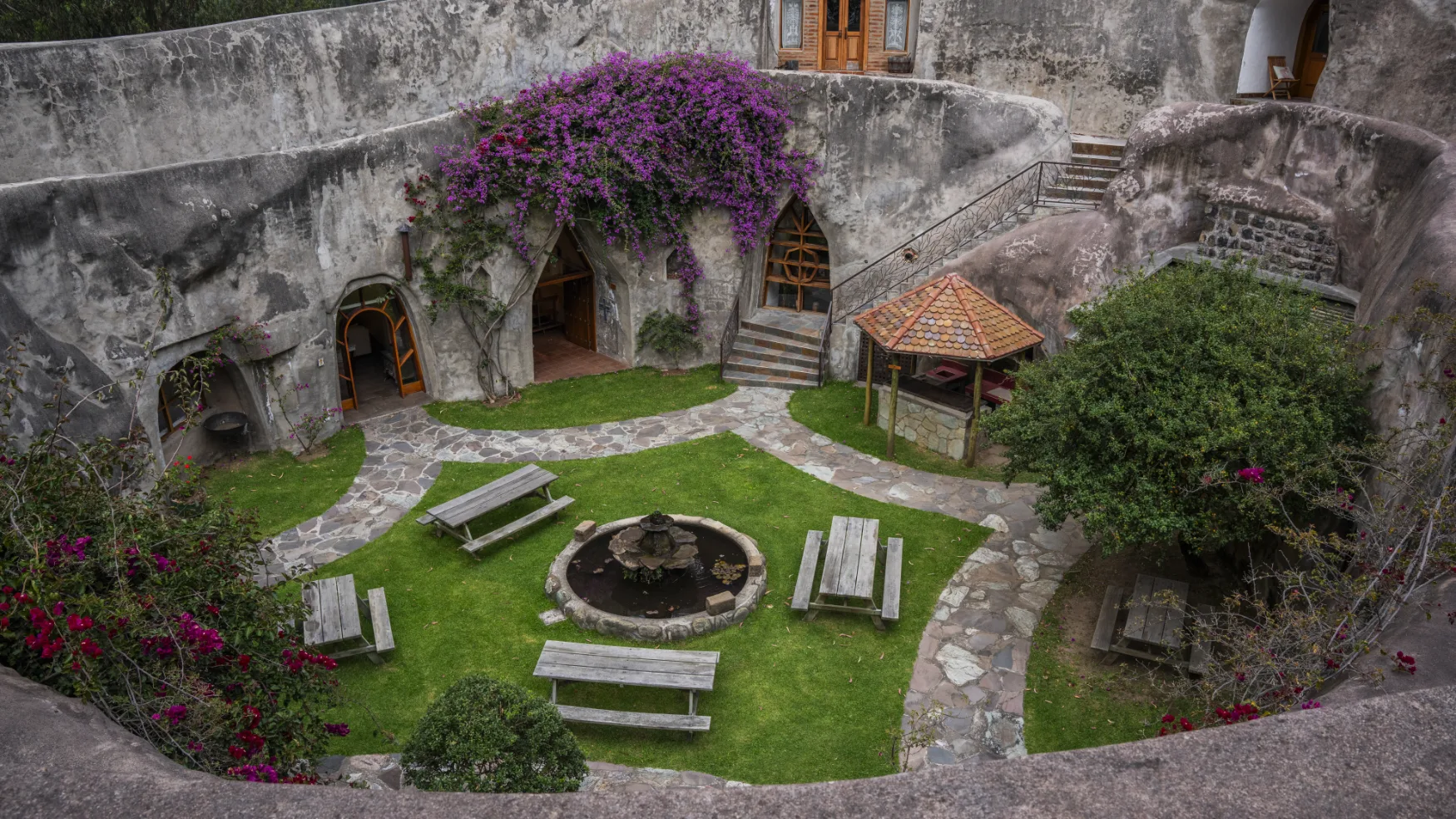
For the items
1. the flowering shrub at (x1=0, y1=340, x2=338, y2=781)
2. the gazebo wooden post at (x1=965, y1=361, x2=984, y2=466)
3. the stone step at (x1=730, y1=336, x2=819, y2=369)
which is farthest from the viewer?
the stone step at (x1=730, y1=336, x2=819, y2=369)

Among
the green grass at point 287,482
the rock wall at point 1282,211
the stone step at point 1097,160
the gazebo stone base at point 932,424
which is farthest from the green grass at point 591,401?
the stone step at point 1097,160

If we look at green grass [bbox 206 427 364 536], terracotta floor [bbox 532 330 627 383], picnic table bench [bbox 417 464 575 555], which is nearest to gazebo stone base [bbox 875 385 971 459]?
picnic table bench [bbox 417 464 575 555]

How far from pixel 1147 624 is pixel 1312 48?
11.6 m

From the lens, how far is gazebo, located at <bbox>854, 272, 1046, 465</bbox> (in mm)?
12531

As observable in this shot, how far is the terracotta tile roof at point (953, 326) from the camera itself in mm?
12508

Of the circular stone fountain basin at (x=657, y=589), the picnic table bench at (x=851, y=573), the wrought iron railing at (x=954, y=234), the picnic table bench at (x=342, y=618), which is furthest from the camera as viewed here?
the wrought iron railing at (x=954, y=234)

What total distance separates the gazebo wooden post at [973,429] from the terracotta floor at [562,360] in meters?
6.61

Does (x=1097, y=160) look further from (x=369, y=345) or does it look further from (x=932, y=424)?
(x=369, y=345)

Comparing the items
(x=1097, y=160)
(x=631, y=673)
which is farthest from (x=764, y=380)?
(x=631, y=673)

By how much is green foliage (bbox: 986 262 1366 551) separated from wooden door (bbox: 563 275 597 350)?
1001 cm

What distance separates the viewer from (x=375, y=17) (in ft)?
48.5

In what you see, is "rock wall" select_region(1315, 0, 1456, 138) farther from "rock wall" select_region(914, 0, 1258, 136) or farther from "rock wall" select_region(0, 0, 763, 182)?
"rock wall" select_region(0, 0, 763, 182)

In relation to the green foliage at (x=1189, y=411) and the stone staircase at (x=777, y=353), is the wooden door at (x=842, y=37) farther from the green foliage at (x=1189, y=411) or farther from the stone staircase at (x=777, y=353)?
the green foliage at (x=1189, y=411)

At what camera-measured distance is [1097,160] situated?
598 inches
